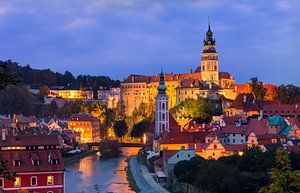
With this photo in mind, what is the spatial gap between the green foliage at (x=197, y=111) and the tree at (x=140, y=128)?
124 inches

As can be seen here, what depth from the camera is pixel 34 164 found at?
20.1 m

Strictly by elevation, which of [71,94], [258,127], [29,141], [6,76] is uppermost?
[71,94]

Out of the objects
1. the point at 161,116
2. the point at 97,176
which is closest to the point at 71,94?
the point at 161,116

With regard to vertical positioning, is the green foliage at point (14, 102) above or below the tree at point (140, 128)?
above

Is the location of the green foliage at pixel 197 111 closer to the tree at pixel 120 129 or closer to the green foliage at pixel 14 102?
the tree at pixel 120 129

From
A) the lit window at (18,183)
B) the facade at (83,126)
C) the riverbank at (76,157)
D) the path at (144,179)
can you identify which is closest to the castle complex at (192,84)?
the facade at (83,126)

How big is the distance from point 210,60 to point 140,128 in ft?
57.6

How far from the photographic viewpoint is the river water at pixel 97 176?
26.9 metres

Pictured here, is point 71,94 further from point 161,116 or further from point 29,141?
point 29,141

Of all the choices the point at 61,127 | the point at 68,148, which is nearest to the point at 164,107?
the point at 68,148

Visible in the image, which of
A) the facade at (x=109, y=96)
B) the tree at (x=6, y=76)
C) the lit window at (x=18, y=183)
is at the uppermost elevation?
the facade at (x=109, y=96)

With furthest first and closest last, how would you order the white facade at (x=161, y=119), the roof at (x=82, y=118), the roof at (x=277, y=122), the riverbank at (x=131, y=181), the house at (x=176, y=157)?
1. the roof at (x=82, y=118)
2. the white facade at (x=161, y=119)
3. the roof at (x=277, y=122)
4. the house at (x=176, y=157)
5. the riverbank at (x=131, y=181)

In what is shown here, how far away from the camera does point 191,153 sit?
30156 mm

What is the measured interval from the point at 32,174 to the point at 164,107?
27.6 m
